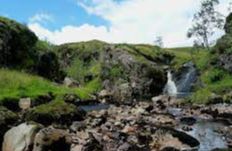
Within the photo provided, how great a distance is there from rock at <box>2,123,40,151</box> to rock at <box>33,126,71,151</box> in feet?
1.27

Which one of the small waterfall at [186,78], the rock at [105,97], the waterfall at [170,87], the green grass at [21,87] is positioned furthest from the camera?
the waterfall at [170,87]

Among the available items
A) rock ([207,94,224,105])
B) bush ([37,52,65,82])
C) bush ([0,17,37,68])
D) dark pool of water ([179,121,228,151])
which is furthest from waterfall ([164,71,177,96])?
dark pool of water ([179,121,228,151])

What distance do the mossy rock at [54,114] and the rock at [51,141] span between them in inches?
383

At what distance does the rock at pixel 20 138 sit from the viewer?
22.7 metres

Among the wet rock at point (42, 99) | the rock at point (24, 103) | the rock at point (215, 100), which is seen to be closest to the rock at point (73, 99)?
the wet rock at point (42, 99)

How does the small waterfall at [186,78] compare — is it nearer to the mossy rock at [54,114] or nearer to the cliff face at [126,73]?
the cliff face at [126,73]

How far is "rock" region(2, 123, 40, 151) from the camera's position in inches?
895

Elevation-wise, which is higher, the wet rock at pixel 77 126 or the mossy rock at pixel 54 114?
the mossy rock at pixel 54 114

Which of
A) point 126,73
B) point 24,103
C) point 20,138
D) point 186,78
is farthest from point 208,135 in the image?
point 126,73

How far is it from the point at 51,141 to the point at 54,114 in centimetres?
1244

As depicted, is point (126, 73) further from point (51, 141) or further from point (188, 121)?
point (51, 141)

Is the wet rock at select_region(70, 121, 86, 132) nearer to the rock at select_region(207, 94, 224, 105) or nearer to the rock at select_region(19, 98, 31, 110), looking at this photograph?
the rock at select_region(19, 98, 31, 110)

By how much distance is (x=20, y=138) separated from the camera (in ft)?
75.7

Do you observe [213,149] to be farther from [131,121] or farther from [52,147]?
Result: [131,121]
